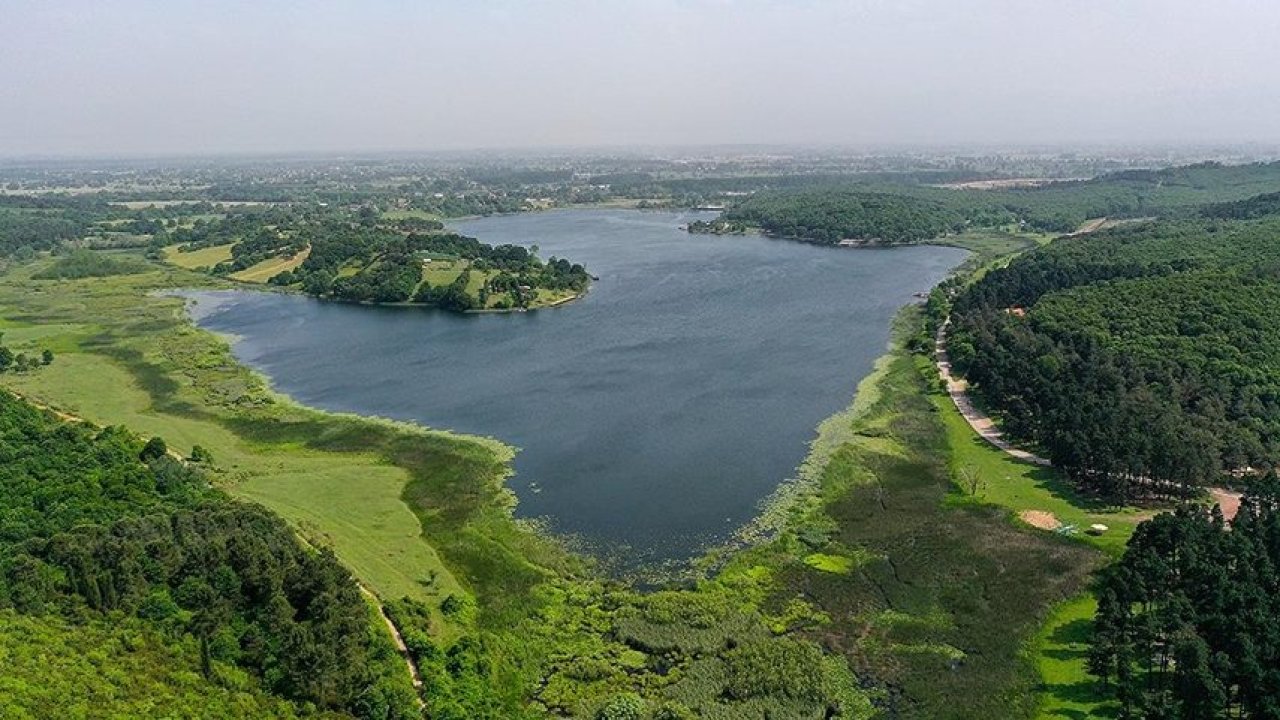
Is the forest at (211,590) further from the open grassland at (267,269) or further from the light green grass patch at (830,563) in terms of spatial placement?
the open grassland at (267,269)

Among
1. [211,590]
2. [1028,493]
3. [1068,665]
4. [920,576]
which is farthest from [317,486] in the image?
[1028,493]

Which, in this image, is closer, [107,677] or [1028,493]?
[107,677]

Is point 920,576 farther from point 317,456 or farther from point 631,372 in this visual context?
point 631,372

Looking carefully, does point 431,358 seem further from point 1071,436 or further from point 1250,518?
point 1250,518

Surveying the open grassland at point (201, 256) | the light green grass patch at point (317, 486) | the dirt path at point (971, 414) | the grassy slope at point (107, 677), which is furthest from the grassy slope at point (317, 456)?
the open grassland at point (201, 256)

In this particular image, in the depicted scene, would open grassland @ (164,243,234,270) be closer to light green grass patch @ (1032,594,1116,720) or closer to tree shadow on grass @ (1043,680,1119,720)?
light green grass patch @ (1032,594,1116,720)

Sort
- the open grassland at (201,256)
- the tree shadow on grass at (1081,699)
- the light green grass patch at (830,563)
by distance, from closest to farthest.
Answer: the tree shadow on grass at (1081,699), the light green grass patch at (830,563), the open grassland at (201,256)
